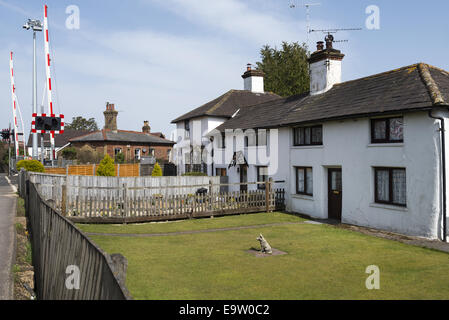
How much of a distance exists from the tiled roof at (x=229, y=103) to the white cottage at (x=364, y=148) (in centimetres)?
932

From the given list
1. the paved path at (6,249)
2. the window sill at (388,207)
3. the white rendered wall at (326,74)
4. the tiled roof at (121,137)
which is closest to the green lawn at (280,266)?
the window sill at (388,207)

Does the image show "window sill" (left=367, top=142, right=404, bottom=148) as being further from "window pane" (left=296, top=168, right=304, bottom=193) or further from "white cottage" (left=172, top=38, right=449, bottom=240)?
"window pane" (left=296, top=168, right=304, bottom=193)

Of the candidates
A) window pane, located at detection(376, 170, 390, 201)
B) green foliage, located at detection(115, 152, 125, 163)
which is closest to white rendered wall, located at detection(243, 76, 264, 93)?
green foliage, located at detection(115, 152, 125, 163)

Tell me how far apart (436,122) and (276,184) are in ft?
32.0

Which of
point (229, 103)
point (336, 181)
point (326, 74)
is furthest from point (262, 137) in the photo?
point (229, 103)

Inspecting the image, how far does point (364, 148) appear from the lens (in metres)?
15.4

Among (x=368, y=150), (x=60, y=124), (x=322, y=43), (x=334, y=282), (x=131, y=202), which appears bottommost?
(x=334, y=282)

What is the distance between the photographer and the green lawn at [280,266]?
7816mm

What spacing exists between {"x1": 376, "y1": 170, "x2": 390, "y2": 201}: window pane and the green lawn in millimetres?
1904

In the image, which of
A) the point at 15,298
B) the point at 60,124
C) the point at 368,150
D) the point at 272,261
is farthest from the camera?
the point at 60,124

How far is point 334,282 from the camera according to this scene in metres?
8.47

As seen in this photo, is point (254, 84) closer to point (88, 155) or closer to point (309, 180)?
point (309, 180)

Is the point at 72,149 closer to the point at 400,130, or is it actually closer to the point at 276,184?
the point at 276,184

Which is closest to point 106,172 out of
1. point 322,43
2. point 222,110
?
point 222,110
